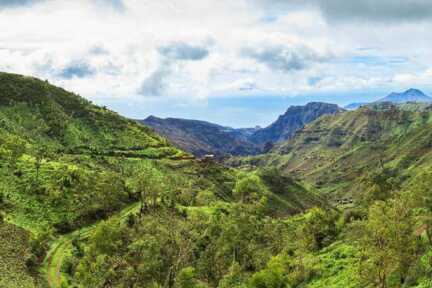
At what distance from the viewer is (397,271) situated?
65062mm

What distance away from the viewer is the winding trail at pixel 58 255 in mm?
109812

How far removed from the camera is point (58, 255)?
124375 millimetres

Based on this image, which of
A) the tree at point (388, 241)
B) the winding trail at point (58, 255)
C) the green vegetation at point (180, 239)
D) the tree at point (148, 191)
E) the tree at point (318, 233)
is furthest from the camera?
the tree at point (148, 191)

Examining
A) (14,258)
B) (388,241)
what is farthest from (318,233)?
(14,258)

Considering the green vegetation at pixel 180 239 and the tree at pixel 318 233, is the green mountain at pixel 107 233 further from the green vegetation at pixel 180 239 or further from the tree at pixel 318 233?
the tree at pixel 318 233

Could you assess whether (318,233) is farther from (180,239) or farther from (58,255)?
(58,255)

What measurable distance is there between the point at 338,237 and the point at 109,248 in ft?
207

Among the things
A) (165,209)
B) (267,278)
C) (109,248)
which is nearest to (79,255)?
(109,248)

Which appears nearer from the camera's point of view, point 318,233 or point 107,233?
point 107,233

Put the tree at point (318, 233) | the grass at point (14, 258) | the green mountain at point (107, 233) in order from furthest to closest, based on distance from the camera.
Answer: the tree at point (318, 233), the green mountain at point (107, 233), the grass at point (14, 258)

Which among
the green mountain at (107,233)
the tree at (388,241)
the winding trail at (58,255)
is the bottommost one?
the winding trail at (58,255)

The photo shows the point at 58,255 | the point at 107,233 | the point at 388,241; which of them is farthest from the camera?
the point at 58,255

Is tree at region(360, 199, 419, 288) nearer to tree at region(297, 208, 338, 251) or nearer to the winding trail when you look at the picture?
tree at region(297, 208, 338, 251)

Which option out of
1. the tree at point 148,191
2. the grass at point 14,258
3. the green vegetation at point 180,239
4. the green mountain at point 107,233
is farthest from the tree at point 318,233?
the grass at point 14,258
